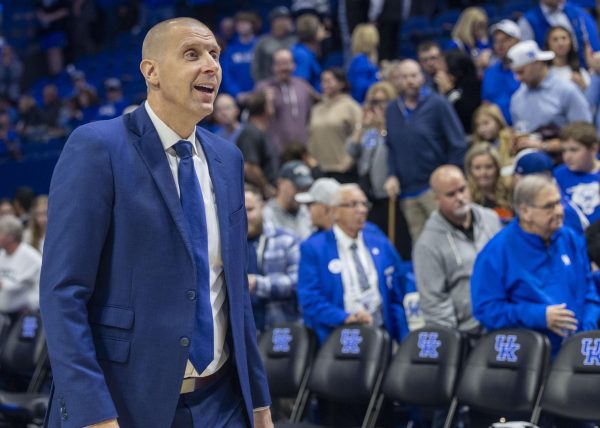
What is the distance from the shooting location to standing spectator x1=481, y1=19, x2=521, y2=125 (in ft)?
28.3

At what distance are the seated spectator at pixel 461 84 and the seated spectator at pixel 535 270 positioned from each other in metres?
3.58

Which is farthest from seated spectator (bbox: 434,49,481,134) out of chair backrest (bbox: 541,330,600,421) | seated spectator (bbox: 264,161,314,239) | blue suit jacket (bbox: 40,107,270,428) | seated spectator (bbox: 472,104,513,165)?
blue suit jacket (bbox: 40,107,270,428)

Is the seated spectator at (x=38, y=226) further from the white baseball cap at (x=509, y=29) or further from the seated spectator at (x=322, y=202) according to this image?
the white baseball cap at (x=509, y=29)

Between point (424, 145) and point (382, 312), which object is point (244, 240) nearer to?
point (382, 312)

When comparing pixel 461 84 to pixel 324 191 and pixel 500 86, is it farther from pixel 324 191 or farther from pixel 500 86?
pixel 324 191

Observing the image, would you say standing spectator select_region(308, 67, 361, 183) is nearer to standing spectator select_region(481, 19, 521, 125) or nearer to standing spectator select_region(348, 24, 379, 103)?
standing spectator select_region(348, 24, 379, 103)

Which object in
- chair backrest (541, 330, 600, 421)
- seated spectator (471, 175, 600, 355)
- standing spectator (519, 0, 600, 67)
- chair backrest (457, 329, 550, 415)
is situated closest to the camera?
chair backrest (541, 330, 600, 421)

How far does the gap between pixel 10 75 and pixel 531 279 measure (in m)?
12.2

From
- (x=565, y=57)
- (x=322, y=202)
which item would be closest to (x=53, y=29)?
(x=565, y=57)

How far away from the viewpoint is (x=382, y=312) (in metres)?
6.42

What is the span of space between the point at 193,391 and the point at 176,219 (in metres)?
0.45

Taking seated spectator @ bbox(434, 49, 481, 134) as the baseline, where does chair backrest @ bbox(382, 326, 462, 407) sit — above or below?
below

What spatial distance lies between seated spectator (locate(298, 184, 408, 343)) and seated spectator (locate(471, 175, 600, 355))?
1.08m

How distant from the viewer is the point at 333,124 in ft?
30.9
